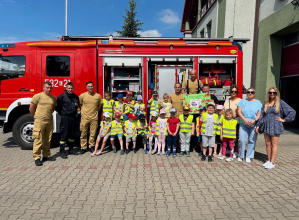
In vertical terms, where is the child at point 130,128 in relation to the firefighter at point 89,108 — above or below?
below

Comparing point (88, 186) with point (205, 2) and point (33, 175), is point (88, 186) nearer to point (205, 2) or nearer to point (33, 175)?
point (33, 175)

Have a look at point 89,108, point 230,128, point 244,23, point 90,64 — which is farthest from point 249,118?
point 244,23

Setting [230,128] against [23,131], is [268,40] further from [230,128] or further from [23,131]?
[23,131]

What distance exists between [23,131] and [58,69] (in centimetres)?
192

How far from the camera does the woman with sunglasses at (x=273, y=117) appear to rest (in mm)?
4457

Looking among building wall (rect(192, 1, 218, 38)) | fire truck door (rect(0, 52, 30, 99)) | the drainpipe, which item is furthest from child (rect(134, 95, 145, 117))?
building wall (rect(192, 1, 218, 38))

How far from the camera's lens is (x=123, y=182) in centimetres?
388

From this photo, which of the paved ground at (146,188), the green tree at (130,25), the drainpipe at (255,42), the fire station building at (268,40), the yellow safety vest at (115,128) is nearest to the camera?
the paved ground at (146,188)

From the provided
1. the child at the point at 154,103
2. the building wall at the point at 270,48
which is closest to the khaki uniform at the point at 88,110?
the child at the point at 154,103

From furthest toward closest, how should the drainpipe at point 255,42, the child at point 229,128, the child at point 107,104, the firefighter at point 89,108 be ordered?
the drainpipe at point 255,42 < the child at point 107,104 < the firefighter at point 89,108 < the child at point 229,128

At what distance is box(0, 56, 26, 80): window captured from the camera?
578cm

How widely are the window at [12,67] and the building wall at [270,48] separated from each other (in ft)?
34.5

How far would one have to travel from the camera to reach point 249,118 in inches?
191

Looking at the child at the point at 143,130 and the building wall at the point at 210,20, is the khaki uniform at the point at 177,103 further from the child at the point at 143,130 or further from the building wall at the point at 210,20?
the building wall at the point at 210,20
